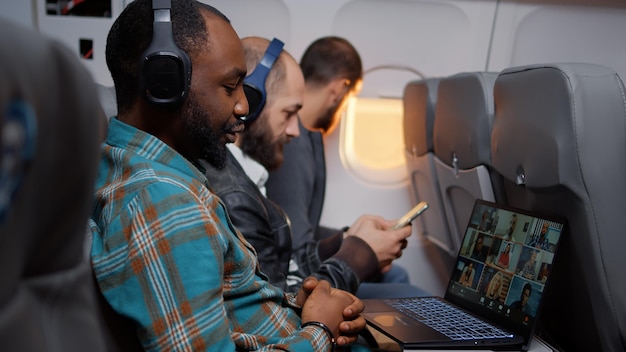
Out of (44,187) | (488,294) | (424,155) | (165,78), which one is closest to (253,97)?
(165,78)

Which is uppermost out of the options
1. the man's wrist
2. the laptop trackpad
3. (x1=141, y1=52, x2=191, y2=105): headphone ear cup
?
(x1=141, y1=52, x2=191, y2=105): headphone ear cup

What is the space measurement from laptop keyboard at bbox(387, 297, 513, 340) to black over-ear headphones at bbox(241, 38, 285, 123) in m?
0.62

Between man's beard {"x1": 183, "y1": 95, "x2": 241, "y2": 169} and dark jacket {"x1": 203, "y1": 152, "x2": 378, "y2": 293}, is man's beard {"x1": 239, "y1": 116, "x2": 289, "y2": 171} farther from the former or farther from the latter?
man's beard {"x1": 183, "y1": 95, "x2": 241, "y2": 169}

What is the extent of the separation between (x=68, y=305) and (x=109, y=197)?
1.43 feet

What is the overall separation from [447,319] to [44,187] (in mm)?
1177

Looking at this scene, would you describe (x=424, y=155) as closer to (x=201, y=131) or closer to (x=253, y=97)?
(x=253, y=97)

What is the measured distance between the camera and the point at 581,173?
3.74 feet

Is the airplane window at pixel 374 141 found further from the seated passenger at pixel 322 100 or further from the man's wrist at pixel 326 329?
the man's wrist at pixel 326 329

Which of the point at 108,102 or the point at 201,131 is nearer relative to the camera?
the point at 201,131

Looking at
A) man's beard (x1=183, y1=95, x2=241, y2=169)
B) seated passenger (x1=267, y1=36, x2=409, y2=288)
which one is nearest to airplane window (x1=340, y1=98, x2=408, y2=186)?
seated passenger (x1=267, y1=36, x2=409, y2=288)

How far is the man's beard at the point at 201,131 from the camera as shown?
1.08 m

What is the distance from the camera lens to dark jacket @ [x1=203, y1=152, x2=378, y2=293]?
1500mm

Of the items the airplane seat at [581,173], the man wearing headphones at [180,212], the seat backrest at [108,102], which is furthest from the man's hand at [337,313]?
the seat backrest at [108,102]

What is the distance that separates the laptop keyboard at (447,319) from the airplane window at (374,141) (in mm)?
1435
